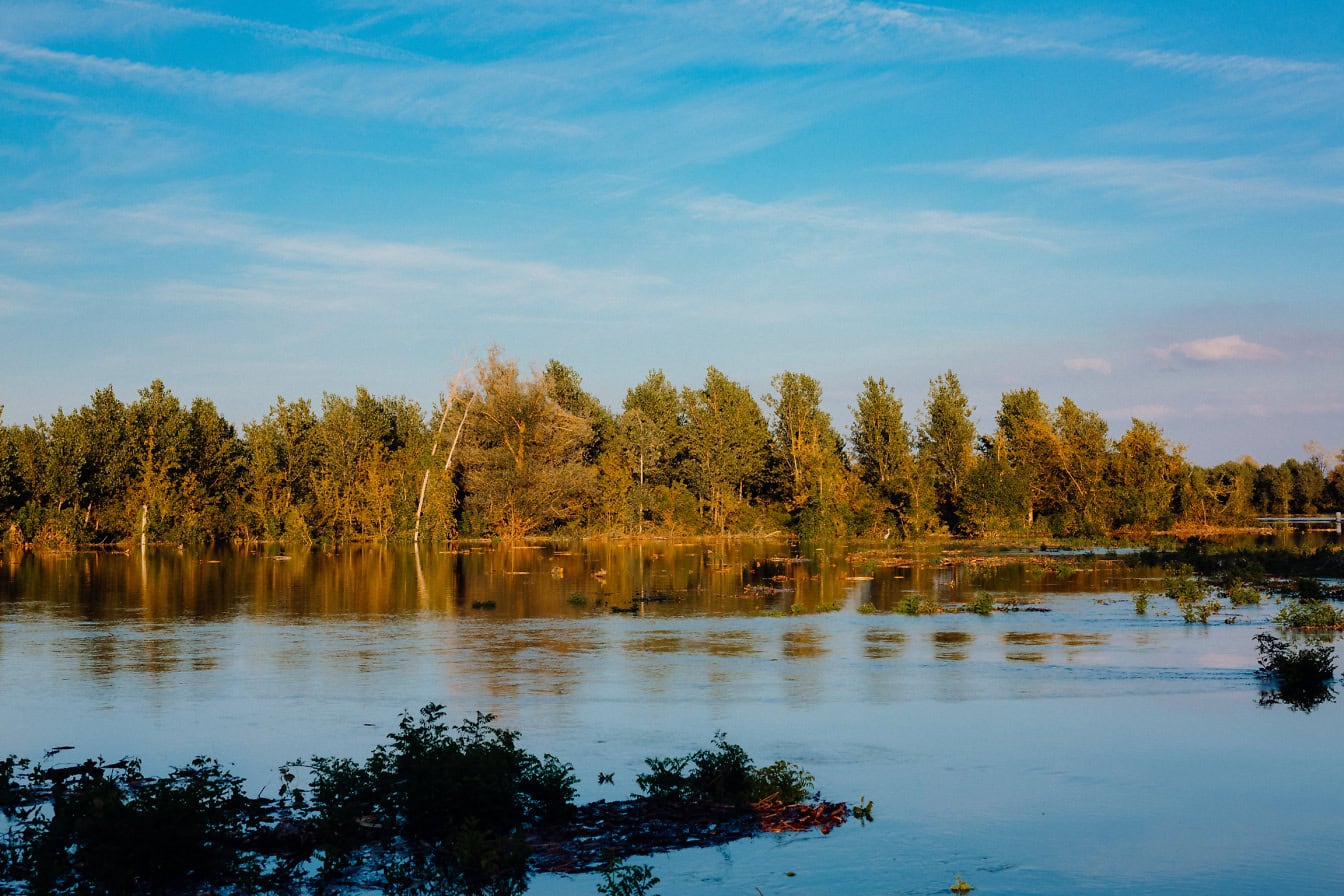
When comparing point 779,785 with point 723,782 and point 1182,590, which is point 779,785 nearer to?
point 723,782

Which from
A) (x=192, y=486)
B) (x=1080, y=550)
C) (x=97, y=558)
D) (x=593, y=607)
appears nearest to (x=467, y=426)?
(x=192, y=486)

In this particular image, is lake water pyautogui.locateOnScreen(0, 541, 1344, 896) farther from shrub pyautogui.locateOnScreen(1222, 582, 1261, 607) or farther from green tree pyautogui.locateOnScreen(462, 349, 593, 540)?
green tree pyautogui.locateOnScreen(462, 349, 593, 540)

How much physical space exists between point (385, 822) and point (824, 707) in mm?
7389

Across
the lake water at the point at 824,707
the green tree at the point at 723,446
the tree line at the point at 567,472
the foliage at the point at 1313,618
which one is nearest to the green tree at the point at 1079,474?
the tree line at the point at 567,472

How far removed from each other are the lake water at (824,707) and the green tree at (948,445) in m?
40.1

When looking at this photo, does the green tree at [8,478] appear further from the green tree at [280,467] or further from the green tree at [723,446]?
the green tree at [723,446]

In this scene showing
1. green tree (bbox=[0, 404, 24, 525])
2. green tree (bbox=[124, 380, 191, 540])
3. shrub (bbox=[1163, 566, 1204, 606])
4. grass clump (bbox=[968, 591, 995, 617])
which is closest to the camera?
grass clump (bbox=[968, 591, 995, 617])

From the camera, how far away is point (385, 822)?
10.3 meters

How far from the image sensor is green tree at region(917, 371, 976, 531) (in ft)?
241

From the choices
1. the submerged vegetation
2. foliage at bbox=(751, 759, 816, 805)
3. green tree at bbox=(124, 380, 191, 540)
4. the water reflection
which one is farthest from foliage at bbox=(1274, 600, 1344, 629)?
green tree at bbox=(124, 380, 191, 540)

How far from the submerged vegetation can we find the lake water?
53cm

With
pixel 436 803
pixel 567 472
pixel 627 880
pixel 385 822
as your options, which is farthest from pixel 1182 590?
pixel 567 472

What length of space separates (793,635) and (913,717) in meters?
8.77

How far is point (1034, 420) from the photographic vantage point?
75.4 meters
